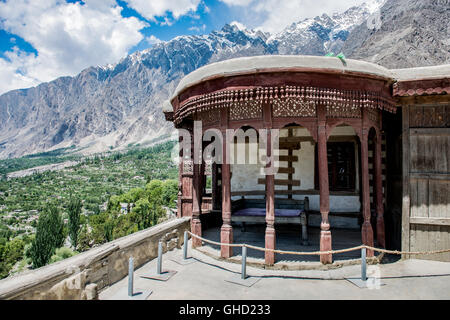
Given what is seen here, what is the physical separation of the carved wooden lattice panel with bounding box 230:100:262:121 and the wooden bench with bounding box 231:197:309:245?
263cm

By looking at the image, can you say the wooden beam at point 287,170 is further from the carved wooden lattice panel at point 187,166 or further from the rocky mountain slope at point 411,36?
the rocky mountain slope at point 411,36

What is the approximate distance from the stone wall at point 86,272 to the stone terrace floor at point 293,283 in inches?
12.3

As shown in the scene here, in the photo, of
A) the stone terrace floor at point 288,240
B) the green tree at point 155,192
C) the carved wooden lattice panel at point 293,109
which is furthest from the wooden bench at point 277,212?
the green tree at point 155,192

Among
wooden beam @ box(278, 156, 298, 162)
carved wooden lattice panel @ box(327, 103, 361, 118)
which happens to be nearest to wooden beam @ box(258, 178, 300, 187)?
wooden beam @ box(278, 156, 298, 162)

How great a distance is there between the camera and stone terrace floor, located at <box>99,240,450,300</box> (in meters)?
5.66

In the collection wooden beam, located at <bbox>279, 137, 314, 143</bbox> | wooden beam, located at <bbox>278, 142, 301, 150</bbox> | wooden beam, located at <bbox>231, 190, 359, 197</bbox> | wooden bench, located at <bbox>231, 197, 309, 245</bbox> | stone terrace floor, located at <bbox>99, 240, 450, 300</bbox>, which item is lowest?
stone terrace floor, located at <bbox>99, 240, 450, 300</bbox>

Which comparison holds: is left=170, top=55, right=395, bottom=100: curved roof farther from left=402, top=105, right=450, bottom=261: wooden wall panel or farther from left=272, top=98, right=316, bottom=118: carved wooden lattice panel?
left=402, top=105, right=450, bottom=261: wooden wall panel

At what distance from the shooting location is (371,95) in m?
6.96

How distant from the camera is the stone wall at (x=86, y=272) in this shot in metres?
4.57

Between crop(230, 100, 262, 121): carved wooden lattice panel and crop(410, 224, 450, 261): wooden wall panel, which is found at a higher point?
crop(230, 100, 262, 121): carved wooden lattice panel

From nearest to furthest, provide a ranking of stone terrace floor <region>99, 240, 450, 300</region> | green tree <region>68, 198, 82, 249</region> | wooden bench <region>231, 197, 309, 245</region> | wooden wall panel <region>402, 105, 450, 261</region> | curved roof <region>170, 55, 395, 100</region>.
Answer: stone terrace floor <region>99, 240, 450, 300</region> → curved roof <region>170, 55, 395, 100</region> → wooden wall panel <region>402, 105, 450, 261</region> → wooden bench <region>231, 197, 309, 245</region> → green tree <region>68, 198, 82, 249</region>

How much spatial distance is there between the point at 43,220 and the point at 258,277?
172 ft

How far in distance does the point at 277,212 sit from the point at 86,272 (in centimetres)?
524

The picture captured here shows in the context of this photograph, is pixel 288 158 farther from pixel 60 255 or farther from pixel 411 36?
pixel 411 36
